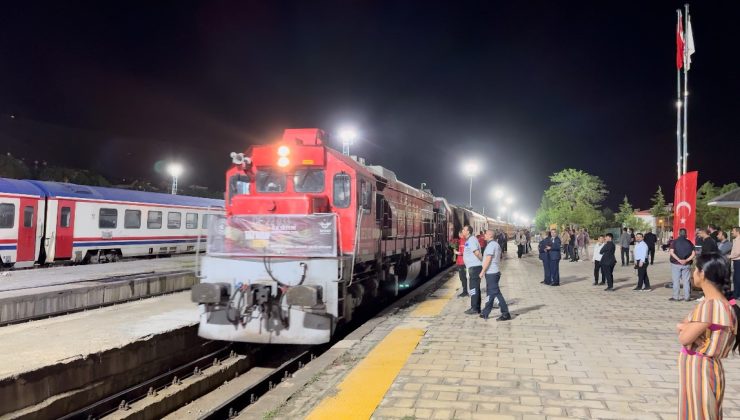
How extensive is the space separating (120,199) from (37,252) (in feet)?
13.3

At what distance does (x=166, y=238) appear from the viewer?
23625 mm

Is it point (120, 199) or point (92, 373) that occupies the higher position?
point (120, 199)

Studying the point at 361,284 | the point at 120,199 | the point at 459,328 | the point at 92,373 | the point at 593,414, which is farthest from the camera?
the point at 120,199

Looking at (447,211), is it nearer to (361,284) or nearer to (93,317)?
(361,284)

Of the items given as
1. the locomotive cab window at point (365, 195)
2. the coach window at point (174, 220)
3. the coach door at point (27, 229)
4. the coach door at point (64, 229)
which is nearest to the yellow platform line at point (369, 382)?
the locomotive cab window at point (365, 195)

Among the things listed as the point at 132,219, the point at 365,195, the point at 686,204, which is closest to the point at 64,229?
the point at 132,219

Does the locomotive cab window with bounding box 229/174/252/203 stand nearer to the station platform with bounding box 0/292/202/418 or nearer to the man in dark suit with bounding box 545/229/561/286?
the station platform with bounding box 0/292/202/418

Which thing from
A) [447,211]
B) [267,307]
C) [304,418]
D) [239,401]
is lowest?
[239,401]

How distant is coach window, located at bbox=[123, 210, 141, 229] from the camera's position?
21141mm

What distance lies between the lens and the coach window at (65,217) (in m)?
18.1

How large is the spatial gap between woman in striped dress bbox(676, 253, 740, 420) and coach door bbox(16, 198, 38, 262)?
19.2 metres

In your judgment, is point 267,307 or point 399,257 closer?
point 267,307

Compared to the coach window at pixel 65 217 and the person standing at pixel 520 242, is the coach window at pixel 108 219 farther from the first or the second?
the person standing at pixel 520 242

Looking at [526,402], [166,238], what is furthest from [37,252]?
[526,402]
